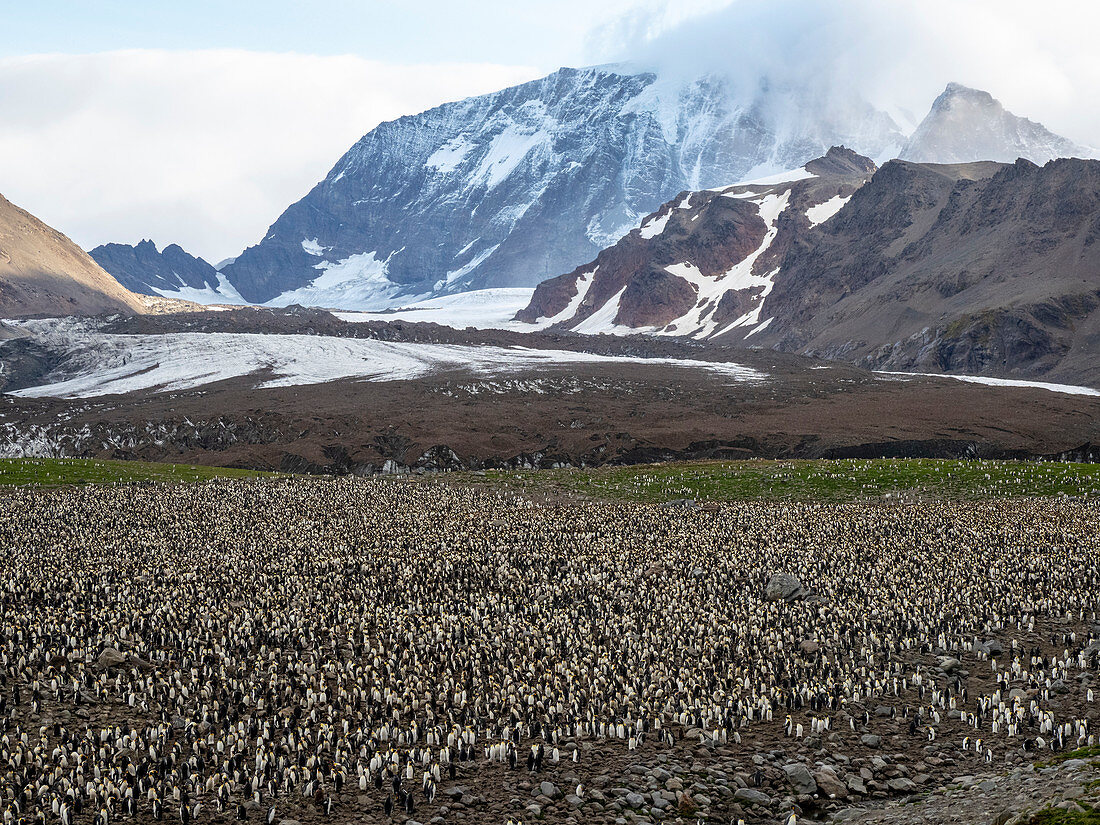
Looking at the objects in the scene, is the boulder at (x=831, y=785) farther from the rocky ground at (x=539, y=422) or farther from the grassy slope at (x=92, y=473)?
the rocky ground at (x=539, y=422)

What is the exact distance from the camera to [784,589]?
23.3 metres

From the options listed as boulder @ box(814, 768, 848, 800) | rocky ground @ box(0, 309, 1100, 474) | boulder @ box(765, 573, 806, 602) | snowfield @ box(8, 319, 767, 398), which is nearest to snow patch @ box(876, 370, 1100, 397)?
rocky ground @ box(0, 309, 1100, 474)

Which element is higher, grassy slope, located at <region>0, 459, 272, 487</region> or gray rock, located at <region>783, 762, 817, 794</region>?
grassy slope, located at <region>0, 459, 272, 487</region>

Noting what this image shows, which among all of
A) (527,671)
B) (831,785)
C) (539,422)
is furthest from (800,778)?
(539,422)

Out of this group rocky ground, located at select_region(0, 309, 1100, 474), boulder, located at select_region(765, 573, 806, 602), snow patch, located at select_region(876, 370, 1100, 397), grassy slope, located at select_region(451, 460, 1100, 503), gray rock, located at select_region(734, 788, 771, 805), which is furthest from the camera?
snow patch, located at select_region(876, 370, 1100, 397)

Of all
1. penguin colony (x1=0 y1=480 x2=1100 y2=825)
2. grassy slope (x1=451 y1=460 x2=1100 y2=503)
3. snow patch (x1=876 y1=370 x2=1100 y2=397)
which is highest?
snow patch (x1=876 y1=370 x2=1100 y2=397)

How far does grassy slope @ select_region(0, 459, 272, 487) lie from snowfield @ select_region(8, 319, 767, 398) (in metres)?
61.5

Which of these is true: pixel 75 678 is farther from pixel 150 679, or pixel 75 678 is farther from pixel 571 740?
pixel 571 740

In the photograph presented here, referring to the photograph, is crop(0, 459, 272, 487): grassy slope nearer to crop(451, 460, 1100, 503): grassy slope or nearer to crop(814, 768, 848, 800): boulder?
crop(451, 460, 1100, 503): grassy slope

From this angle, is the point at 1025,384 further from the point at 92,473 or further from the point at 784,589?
the point at 92,473

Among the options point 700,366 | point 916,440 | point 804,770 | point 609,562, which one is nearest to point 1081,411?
point 916,440

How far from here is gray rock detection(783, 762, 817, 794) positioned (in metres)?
12.8

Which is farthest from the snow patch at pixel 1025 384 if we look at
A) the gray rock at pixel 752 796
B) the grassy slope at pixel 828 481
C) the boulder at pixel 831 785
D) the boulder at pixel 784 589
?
the gray rock at pixel 752 796

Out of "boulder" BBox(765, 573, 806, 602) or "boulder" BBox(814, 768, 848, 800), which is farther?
"boulder" BBox(765, 573, 806, 602)
